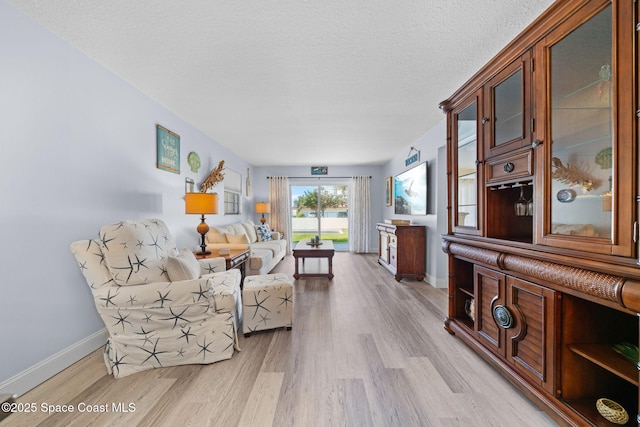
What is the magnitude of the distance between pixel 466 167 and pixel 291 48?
1693mm

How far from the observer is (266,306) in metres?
2.38

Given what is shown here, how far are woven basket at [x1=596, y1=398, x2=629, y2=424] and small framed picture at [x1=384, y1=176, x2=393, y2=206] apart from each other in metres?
4.98

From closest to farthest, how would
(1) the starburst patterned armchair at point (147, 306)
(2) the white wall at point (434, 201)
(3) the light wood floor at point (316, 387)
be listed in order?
(3) the light wood floor at point (316, 387) → (1) the starburst patterned armchair at point (147, 306) → (2) the white wall at point (434, 201)

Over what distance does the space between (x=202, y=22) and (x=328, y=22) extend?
82 centimetres

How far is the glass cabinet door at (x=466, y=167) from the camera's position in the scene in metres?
2.07

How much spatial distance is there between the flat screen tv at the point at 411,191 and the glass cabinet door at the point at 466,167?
6.12 ft

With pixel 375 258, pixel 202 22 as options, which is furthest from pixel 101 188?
pixel 375 258

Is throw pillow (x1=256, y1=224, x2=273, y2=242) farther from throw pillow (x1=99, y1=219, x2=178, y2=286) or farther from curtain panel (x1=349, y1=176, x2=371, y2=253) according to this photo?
throw pillow (x1=99, y1=219, x2=178, y2=286)

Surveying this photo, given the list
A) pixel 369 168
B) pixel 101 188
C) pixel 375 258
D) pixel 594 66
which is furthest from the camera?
pixel 369 168

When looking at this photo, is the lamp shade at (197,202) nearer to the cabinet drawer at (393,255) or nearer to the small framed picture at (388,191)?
the cabinet drawer at (393,255)

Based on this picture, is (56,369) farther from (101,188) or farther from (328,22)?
(328,22)

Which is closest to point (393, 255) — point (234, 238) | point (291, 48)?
point (234, 238)

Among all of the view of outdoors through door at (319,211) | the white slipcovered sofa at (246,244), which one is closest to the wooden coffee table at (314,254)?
the white slipcovered sofa at (246,244)

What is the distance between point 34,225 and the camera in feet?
5.62
